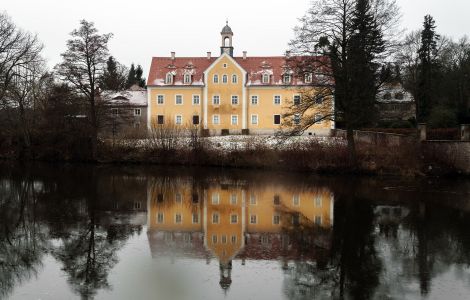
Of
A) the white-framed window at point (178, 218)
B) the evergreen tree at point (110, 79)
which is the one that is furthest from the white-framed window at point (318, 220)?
the evergreen tree at point (110, 79)

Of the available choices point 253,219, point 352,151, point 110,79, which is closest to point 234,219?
point 253,219

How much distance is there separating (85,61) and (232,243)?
29528 mm

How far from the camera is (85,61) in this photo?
37938mm

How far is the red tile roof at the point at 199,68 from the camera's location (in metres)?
54.2

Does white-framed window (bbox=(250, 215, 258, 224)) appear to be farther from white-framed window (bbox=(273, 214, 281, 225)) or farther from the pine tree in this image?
the pine tree

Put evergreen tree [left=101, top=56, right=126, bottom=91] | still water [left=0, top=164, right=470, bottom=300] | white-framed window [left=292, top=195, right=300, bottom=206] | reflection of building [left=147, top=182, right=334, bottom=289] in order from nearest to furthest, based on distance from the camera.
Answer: still water [left=0, top=164, right=470, bottom=300] < reflection of building [left=147, top=182, right=334, bottom=289] < white-framed window [left=292, top=195, right=300, bottom=206] < evergreen tree [left=101, top=56, right=126, bottom=91]

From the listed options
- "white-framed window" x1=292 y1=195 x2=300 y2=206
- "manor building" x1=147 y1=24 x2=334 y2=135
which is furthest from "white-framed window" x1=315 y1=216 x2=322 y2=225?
"manor building" x1=147 y1=24 x2=334 y2=135

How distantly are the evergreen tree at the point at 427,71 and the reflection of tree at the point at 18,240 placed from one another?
37.0m

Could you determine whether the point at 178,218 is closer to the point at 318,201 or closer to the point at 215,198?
the point at 215,198

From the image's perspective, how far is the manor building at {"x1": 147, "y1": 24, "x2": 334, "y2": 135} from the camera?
53.7 metres

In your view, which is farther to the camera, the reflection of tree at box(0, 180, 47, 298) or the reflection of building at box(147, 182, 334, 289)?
the reflection of building at box(147, 182, 334, 289)

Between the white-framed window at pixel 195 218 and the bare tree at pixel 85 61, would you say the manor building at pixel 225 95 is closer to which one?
the bare tree at pixel 85 61

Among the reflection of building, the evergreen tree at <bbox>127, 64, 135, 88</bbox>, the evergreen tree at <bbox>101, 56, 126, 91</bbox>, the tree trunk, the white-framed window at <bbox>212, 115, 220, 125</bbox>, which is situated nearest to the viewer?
the reflection of building

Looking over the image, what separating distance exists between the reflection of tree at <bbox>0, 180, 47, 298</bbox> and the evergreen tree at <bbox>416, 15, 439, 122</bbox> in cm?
3702
